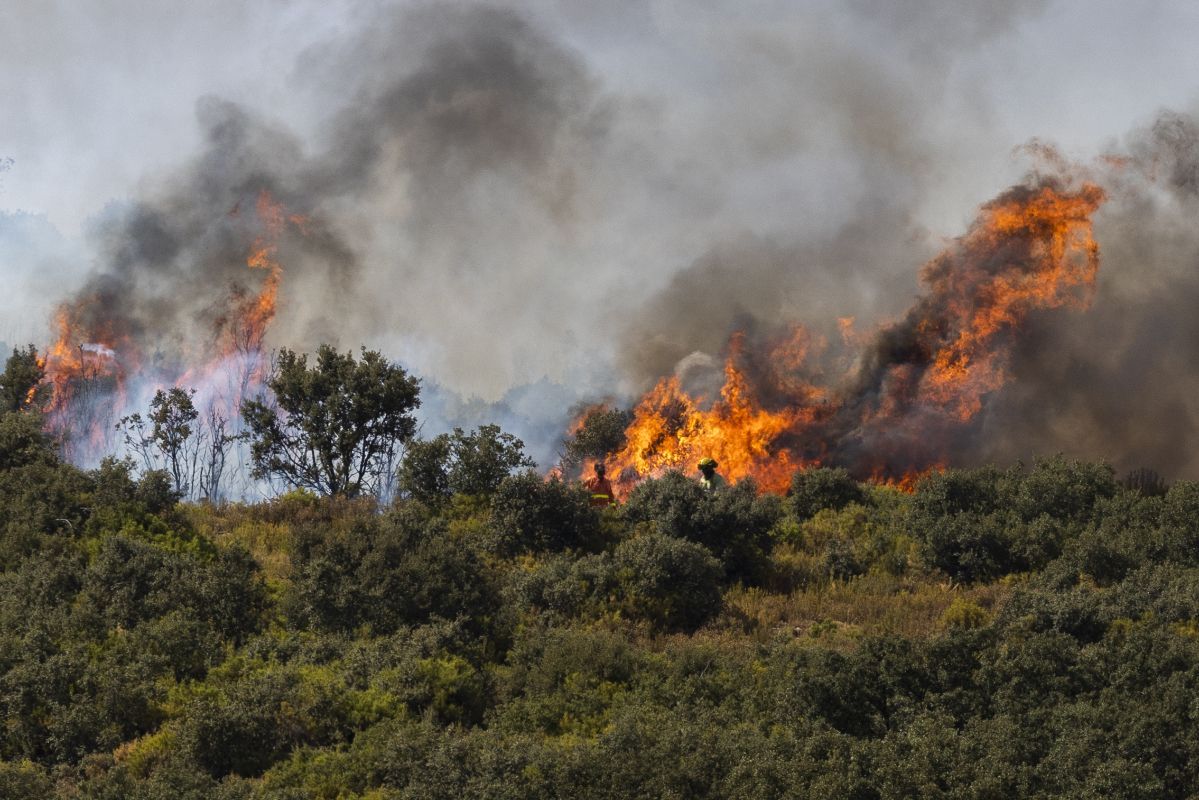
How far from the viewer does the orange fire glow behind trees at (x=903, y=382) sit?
37.3 meters

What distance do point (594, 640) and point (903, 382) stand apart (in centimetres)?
1988

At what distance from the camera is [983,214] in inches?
1590

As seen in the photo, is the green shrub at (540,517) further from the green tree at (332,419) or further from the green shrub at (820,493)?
the green tree at (332,419)

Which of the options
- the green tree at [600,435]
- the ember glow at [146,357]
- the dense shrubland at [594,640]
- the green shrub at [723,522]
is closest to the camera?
the dense shrubland at [594,640]

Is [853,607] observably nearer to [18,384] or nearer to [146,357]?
[18,384]

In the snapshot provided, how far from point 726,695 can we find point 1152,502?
1215 centimetres

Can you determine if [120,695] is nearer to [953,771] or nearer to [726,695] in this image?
[726,695]

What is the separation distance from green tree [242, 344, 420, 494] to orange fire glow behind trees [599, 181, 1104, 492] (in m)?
6.30

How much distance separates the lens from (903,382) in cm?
3825

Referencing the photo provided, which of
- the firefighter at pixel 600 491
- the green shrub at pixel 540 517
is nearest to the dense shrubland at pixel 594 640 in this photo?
the green shrub at pixel 540 517

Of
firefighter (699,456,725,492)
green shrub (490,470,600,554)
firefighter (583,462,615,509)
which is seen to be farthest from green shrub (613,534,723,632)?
firefighter (583,462,615,509)

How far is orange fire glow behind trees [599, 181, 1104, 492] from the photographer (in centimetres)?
3728

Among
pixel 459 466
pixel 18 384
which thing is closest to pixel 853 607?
pixel 459 466

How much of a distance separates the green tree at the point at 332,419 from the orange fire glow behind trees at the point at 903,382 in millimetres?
6297
